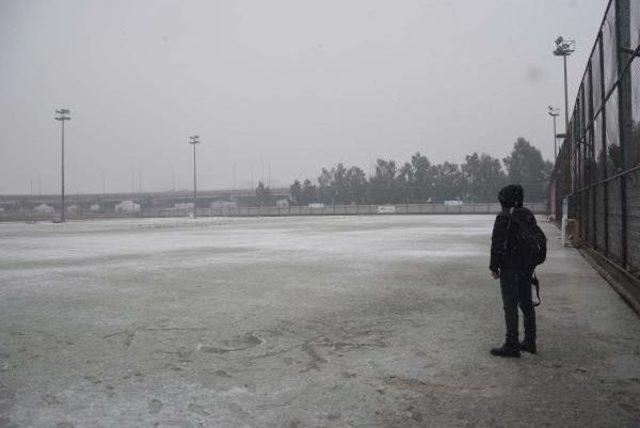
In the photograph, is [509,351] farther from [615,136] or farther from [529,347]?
[615,136]

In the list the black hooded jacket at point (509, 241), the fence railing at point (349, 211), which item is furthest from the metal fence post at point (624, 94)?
the fence railing at point (349, 211)

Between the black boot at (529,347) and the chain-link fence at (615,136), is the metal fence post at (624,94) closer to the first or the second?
the chain-link fence at (615,136)

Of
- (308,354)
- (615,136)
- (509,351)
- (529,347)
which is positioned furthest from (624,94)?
(308,354)

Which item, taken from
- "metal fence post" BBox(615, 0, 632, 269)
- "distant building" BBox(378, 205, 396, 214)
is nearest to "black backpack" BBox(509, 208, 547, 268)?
"metal fence post" BBox(615, 0, 632, 269)

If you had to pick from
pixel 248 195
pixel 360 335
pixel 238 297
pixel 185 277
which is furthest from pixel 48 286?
pixel 248 195

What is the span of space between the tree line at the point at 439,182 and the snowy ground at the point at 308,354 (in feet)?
226

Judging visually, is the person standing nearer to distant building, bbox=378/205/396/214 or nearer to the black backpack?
the black backpack

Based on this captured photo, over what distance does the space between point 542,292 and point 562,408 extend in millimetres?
5016

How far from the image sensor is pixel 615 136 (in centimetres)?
903

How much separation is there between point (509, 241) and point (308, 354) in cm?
223

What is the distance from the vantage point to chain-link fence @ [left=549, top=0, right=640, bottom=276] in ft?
24.8

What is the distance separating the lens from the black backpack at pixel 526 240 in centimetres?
474

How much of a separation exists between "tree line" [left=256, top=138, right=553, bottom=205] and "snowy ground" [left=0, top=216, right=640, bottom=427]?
226ft

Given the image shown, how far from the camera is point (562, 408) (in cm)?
366
